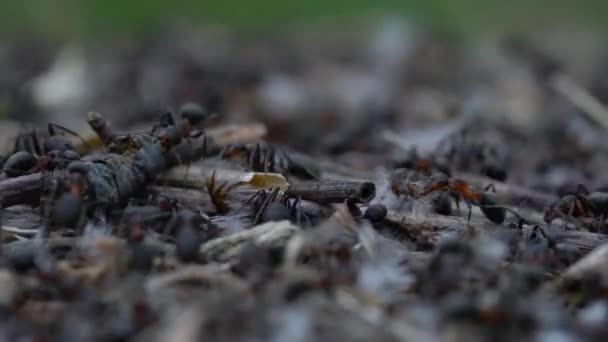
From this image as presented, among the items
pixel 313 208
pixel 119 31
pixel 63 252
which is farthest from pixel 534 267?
pixel 119 31

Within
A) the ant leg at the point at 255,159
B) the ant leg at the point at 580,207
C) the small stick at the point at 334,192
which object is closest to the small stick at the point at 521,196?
the ant leg at the point at 580,207

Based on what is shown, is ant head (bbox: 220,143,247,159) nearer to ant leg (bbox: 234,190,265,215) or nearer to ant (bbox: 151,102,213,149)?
Result: ant (bbox: 151,102,213,149)

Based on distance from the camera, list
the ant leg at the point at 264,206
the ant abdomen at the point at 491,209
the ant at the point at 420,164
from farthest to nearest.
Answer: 1. the ant at the point at 420,164
2. the ant abdomen at the point at 491,209
3. the ant leg at the point at 264,206

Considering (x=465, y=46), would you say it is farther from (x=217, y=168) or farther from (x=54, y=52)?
(x=217, y=168)

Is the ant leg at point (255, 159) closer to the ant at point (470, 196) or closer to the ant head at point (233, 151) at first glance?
the ant head at point (233, 151)

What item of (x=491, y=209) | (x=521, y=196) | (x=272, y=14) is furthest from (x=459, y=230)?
(x=272, y=14)
